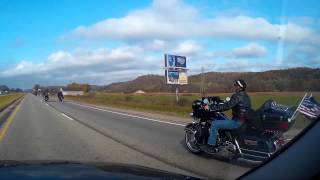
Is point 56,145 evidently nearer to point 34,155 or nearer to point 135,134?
point 34,155

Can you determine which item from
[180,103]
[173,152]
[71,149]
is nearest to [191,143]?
[173,152]

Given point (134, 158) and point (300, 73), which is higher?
point (300, 73)

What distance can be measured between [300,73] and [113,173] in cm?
173

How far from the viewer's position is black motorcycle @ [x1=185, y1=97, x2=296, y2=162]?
26.5 ft

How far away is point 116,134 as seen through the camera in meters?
16.9

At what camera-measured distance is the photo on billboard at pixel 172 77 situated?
5162cm

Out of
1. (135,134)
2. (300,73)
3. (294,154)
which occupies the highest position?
(300,73)

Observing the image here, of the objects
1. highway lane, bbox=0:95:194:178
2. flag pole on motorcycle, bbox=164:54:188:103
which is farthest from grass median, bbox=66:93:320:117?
highway lane, bbox=0:95:194:178

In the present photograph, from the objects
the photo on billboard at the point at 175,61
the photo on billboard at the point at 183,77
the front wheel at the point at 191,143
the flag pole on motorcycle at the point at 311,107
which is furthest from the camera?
the photo on billboard at the point at 183,77

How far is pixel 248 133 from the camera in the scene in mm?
9062

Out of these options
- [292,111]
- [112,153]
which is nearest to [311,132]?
[292,111]

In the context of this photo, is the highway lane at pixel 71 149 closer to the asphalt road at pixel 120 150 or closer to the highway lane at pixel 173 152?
the asphalt road at pixel 120 150

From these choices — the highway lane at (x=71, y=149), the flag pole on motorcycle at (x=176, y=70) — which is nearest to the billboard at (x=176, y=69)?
the flag pole on motorcycle at (x=176, y=70)

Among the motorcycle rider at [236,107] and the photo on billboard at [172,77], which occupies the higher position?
the photo on billboard at [172,77]
